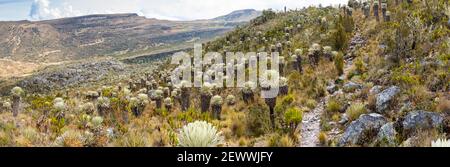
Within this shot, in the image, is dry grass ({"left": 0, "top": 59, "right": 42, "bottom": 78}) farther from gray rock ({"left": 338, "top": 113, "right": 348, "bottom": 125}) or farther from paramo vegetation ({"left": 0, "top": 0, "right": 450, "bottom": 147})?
gray rock ({"left": 338, "top": 113, "right": 348, "bottom": 125})

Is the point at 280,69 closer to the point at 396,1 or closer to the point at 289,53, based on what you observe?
the point at 289,53

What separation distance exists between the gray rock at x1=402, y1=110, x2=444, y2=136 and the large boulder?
52 cm

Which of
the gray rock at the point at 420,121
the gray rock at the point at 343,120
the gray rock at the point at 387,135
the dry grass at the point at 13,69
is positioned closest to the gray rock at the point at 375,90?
the gray rock at the point at 343,120

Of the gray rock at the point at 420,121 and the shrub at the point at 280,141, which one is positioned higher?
the gray rock at the point at 420,121

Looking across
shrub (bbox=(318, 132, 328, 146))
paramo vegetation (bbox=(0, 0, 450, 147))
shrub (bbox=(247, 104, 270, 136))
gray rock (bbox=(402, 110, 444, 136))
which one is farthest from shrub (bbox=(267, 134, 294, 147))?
gray rock (bbox=(402, 110, 444, 136))

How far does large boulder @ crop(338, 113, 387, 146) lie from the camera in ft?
23.0

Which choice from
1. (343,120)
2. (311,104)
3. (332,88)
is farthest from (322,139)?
(332,88)

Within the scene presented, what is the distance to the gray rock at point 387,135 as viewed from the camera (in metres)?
6.35

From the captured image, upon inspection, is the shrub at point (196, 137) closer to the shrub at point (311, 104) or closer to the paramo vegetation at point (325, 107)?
the paramo vegetation at point (325, 107)

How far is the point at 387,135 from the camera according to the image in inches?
259

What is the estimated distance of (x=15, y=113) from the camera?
1354cm

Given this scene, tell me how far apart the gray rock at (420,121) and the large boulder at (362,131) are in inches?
20.5

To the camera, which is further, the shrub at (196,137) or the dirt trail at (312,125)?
the dirt trail at (312,125)
